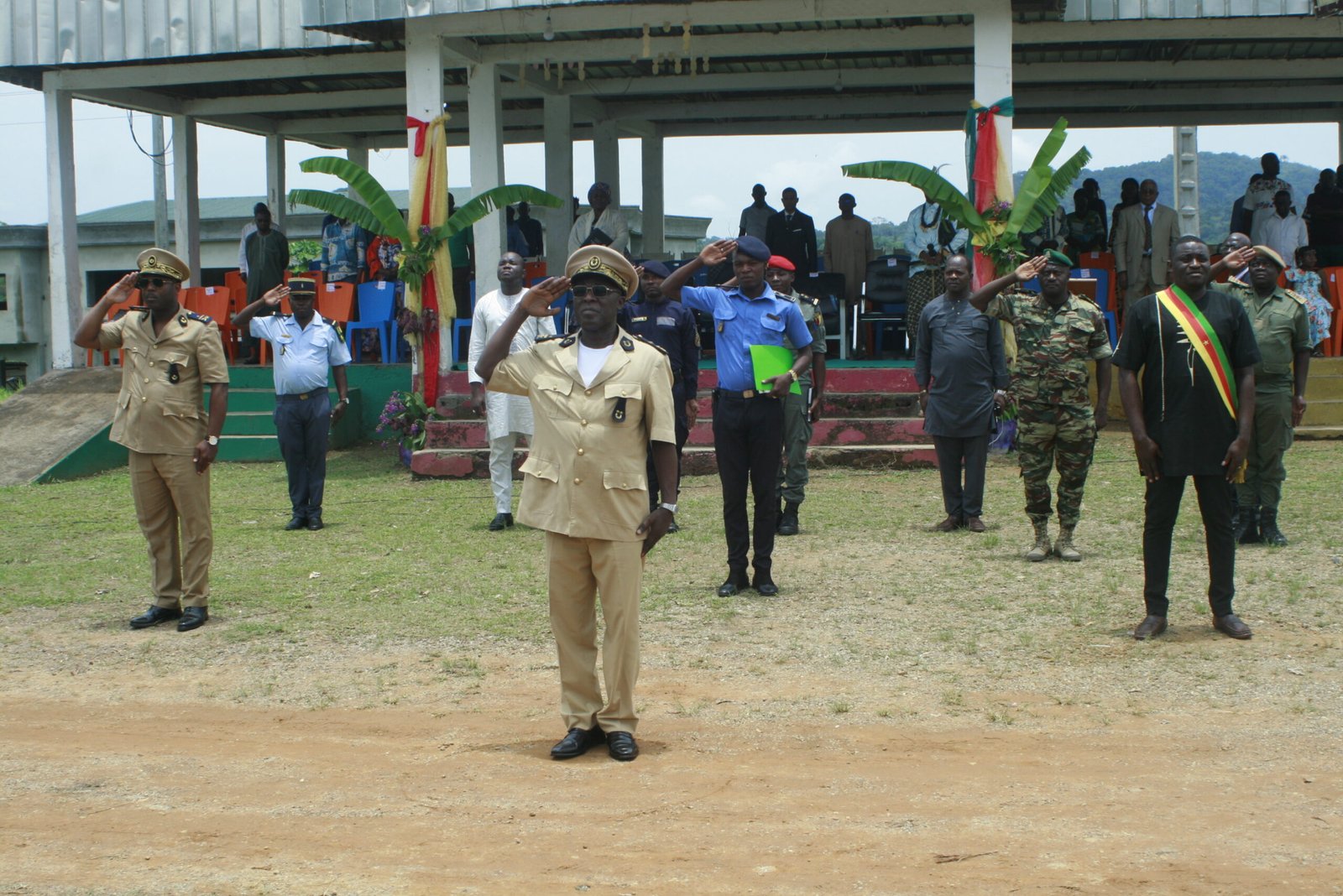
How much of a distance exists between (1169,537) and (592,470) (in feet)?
10.9

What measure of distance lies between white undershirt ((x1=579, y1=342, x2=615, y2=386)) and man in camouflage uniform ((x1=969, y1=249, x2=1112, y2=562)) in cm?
394

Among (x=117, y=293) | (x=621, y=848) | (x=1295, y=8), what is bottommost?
(x=621, y=848)

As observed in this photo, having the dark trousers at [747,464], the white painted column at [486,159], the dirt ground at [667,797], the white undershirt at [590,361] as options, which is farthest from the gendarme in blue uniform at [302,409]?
the white undershirt at [590,361]

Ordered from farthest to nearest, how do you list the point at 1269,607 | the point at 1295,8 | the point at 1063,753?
the point at 1295,8
the point at 1269,607
the point at 1063,753

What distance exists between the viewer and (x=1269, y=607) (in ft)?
24.5

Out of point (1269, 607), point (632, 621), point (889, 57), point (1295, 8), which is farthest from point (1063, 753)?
point (889, 57)

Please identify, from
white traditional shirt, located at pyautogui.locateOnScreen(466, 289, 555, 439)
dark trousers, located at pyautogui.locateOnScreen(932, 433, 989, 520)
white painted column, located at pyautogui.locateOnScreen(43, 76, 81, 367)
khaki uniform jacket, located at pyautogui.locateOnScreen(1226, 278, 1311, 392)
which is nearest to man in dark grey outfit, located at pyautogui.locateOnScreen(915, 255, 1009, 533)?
dark trousers, located at pyautogui.locateOnScreen(932, 433, 989, 520)

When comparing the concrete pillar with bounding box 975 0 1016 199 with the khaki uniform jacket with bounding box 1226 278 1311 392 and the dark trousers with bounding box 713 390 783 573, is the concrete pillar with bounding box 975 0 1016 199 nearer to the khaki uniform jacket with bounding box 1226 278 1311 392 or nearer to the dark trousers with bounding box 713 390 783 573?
the khaki uniform jacket with bounding box 1226 278 1311 392

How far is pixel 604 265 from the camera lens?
525 cm

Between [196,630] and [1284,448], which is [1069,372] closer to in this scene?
[1284,448]

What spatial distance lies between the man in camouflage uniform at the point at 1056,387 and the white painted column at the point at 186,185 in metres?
14.9

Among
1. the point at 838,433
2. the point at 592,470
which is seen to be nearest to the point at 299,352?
the point at 838,433

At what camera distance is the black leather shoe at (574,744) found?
530cm

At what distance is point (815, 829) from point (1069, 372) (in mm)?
4912
